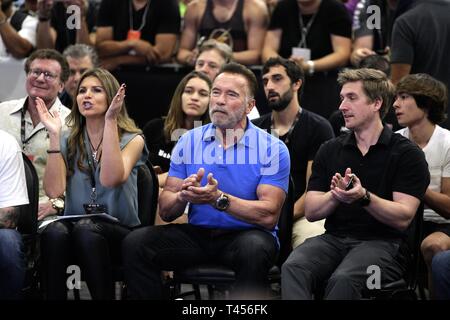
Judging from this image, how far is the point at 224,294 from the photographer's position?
6.61 meters

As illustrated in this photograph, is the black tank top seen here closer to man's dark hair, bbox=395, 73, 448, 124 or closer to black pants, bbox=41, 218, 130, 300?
man's dark hair, bbox=395, 73, 448, 124

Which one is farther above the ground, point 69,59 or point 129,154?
point 69,59

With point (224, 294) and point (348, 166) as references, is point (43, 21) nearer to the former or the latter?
point (224, 294)

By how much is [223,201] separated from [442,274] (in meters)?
1.26

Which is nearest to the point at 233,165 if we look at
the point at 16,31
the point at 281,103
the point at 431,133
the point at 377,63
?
the point at 281,103

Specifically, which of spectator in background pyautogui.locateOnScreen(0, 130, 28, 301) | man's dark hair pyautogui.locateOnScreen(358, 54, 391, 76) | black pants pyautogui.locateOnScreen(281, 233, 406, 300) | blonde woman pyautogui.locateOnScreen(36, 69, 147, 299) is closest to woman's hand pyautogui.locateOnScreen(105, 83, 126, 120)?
blonde woman pyautogui.locateOnScreen(36, 69, 147, 299)

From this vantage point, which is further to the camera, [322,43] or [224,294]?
[322,43]

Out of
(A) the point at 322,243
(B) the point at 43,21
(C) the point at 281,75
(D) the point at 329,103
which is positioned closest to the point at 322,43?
(D) the point at 329,103

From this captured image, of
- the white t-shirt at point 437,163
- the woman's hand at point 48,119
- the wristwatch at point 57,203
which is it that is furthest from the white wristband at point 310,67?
the wristwatch at point 57,203

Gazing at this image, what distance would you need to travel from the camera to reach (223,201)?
519 centimetres

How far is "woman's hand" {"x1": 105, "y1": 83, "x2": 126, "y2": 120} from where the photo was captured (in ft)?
17.9

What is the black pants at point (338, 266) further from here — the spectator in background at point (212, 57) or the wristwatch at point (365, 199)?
the spectator in background at point (212, 57)

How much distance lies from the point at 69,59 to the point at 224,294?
2.27 metres

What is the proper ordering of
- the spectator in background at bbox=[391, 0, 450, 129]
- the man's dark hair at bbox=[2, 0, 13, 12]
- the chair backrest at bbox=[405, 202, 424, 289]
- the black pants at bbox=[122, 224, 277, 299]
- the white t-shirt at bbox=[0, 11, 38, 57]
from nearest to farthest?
the black pants at bbox=[122, 224, 277, 299]
the chair backrest at bbox=[405, 202, 424, 289]
the spectator in background at bbox=[391, 0, 450, 129]
the white t-shirt at bbox=[0, 11, 38, 57]
the man's dark hair at bbox=[2, 0, 13, 12]
